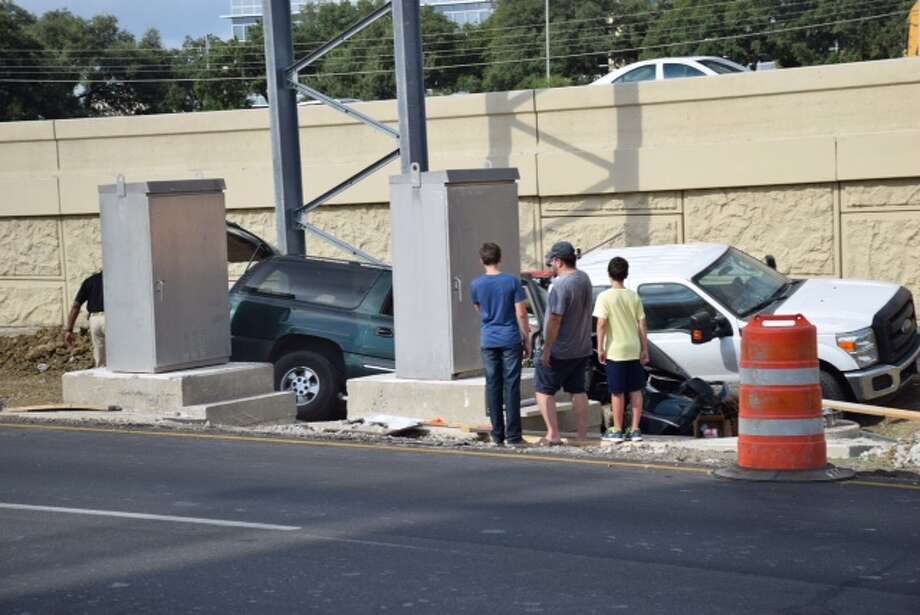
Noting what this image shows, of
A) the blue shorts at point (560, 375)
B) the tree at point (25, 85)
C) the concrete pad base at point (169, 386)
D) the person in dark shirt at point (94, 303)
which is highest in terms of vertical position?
the tree at point (25, 85)

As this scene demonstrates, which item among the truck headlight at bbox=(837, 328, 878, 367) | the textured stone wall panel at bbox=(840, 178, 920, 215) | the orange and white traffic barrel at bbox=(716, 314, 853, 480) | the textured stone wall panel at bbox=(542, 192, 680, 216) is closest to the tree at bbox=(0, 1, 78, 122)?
the textured stone wall panel at bbox=(542, 192, 680, 216)

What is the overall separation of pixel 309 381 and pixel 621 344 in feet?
14.9

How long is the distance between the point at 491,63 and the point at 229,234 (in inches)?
1865

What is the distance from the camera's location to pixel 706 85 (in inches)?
752

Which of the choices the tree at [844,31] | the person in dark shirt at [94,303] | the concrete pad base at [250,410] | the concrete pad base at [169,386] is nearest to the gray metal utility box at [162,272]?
the concrete pad base at [169,386]

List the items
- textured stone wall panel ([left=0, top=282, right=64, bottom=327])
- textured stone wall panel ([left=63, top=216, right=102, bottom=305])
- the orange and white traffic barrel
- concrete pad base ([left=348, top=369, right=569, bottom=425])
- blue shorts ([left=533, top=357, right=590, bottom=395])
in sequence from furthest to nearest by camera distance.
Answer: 1. textured stone wall panel ([left=0, top=282, right=64, bottom=327])
2. textured stone wall panel ([left=63, top=216, right=102, bottom=305])
3. concrete pad base ([left=348, top=369, right=569, bottom=425])
4. blue shorts ([left=533, top=357, right=590, bottom=395])
5. the orange and white traffic barrel

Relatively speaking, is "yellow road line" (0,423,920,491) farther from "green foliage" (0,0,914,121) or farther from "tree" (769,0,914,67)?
"tree" (769,0,914,67)

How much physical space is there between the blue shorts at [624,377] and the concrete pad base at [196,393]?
12.6 feet

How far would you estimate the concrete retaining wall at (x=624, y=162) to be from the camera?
1820cm

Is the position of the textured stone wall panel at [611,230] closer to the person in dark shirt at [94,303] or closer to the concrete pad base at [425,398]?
the concrete pad base at [425,398]

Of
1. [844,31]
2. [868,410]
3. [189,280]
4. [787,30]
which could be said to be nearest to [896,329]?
[868,410]

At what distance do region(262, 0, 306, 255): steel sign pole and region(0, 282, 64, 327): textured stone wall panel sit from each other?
5.98 m

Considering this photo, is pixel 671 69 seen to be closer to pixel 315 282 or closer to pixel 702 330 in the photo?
pixel 315 282

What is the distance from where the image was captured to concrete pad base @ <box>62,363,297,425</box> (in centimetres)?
1401
